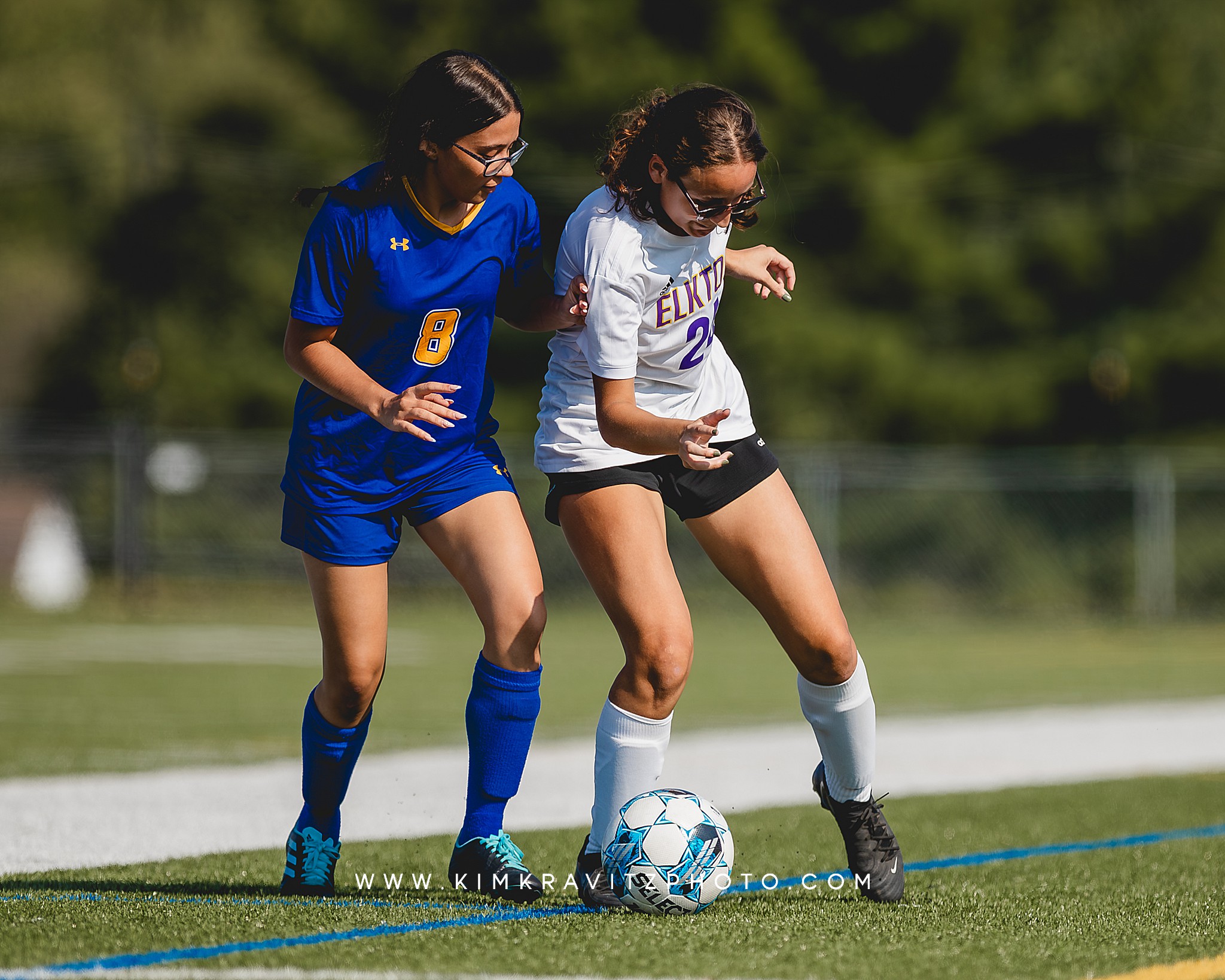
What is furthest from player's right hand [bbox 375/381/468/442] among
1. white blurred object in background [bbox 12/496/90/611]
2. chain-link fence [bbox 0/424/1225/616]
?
white blurred object in background [bbox 12/496/90/611]

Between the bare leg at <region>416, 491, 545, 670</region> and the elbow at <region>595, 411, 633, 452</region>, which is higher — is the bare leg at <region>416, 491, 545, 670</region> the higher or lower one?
the lower one

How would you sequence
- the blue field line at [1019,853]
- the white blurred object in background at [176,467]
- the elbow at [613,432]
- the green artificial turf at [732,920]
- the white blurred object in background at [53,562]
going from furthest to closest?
the white blurred object in background at [176,467] → the white blurred object in background at [53,562] → the blue field line at [1019,853] → the elbow at [613,432] → the green artificial turf at [732,920]

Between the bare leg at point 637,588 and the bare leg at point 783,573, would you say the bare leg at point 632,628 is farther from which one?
the bare leg at point 783,573

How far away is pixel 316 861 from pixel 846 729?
1497mm

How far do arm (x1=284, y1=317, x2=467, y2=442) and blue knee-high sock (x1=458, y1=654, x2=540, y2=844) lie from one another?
72 cm

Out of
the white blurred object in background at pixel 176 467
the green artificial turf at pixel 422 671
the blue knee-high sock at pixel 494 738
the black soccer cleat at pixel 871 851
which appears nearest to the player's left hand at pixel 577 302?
the blue knee-high sock at pixel 494 738

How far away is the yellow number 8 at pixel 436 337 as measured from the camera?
4.77 metres

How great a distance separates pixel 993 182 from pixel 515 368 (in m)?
8.50

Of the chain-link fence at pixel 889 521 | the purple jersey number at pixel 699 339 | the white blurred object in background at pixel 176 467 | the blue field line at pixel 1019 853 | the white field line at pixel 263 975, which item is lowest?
the white field line at pixel 263 975

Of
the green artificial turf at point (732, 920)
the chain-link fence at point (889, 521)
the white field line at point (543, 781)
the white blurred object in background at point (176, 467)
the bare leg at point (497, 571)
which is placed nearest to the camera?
the green artificial turf at point (732, 920)

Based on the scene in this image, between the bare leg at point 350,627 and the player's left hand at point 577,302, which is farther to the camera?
the bare leg at point 350,627

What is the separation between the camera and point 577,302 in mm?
4652

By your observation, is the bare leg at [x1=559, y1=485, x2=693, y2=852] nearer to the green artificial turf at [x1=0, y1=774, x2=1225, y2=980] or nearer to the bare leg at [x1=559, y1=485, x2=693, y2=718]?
the bare leg at [x1=559, y1=485, x2=693, y2=718]

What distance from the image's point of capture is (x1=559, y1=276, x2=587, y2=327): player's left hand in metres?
4.63
